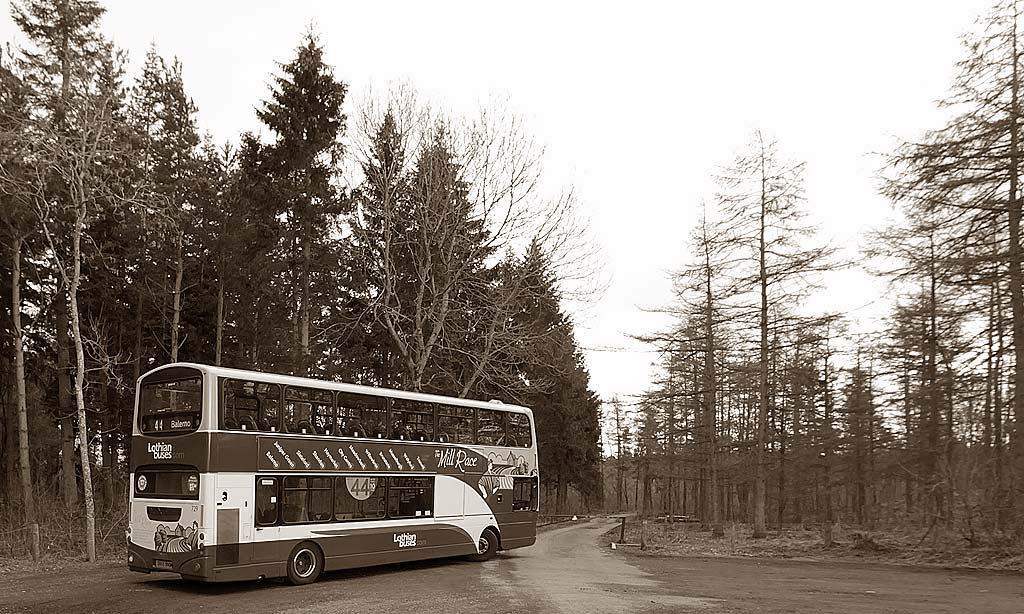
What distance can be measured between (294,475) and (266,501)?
771 mm

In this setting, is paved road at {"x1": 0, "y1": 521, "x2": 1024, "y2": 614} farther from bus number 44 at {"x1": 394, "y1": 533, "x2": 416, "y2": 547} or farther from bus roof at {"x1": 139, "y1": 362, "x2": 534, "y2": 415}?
bus roof at {"x1": 139, "y1": 362, "x2": 534, "y2": 415}

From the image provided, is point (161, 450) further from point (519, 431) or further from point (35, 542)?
point (519, 431)

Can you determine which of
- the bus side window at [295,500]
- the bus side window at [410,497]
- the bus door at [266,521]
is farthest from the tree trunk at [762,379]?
the bus door at [266,521]

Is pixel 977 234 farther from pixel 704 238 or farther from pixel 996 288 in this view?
pixel 704 238

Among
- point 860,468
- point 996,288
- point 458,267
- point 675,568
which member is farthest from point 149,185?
point 860,468

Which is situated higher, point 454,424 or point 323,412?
point 323,412

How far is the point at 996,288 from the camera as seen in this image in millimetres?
18578

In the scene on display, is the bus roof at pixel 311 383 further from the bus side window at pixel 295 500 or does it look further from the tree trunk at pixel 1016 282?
the tree trunk at pixel 1016 282

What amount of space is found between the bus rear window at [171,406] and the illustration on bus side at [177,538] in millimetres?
1726

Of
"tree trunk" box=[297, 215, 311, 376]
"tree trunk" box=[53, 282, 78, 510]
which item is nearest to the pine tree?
"tree trunk" box=[297, 215, 311, 376]

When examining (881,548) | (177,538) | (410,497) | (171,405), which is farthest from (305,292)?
(881,548)

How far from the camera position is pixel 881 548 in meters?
23.7

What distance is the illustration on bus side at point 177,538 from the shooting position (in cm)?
1440

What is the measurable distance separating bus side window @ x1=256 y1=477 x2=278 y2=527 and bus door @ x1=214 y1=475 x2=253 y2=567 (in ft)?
0.67
